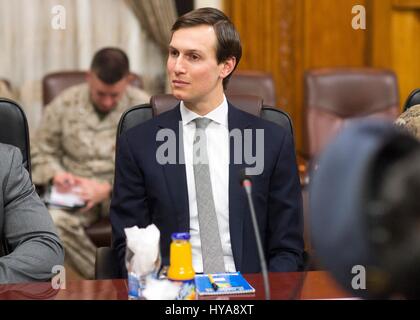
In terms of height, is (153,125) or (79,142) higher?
(153,125)

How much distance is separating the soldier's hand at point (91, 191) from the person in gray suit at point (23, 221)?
1.30m

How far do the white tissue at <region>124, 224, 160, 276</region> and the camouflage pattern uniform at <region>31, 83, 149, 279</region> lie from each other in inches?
73.6

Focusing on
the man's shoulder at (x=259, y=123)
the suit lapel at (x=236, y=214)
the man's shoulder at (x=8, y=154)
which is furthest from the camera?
the man's shoulder at (x=259, y=123)

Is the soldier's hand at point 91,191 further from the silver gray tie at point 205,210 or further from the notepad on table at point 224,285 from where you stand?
the notepad on table at point 224,285

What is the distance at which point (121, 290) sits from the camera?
1.34 metres

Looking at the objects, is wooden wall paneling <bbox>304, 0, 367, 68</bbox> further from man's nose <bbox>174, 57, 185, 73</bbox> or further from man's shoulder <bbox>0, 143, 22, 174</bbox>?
man's shoulder <bbox>0, 143, 22, 174</bbox>

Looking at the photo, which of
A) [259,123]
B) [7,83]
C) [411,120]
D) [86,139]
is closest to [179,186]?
[259,123]

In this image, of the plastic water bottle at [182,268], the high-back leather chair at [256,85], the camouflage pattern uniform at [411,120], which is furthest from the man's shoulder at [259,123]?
the high-back leather chair at [256,85]

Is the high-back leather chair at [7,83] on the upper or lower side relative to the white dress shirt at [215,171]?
upper

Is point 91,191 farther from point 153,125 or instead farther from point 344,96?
point 344,96

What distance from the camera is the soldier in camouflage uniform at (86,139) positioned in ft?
10.0

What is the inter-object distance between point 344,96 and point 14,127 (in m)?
2.03
